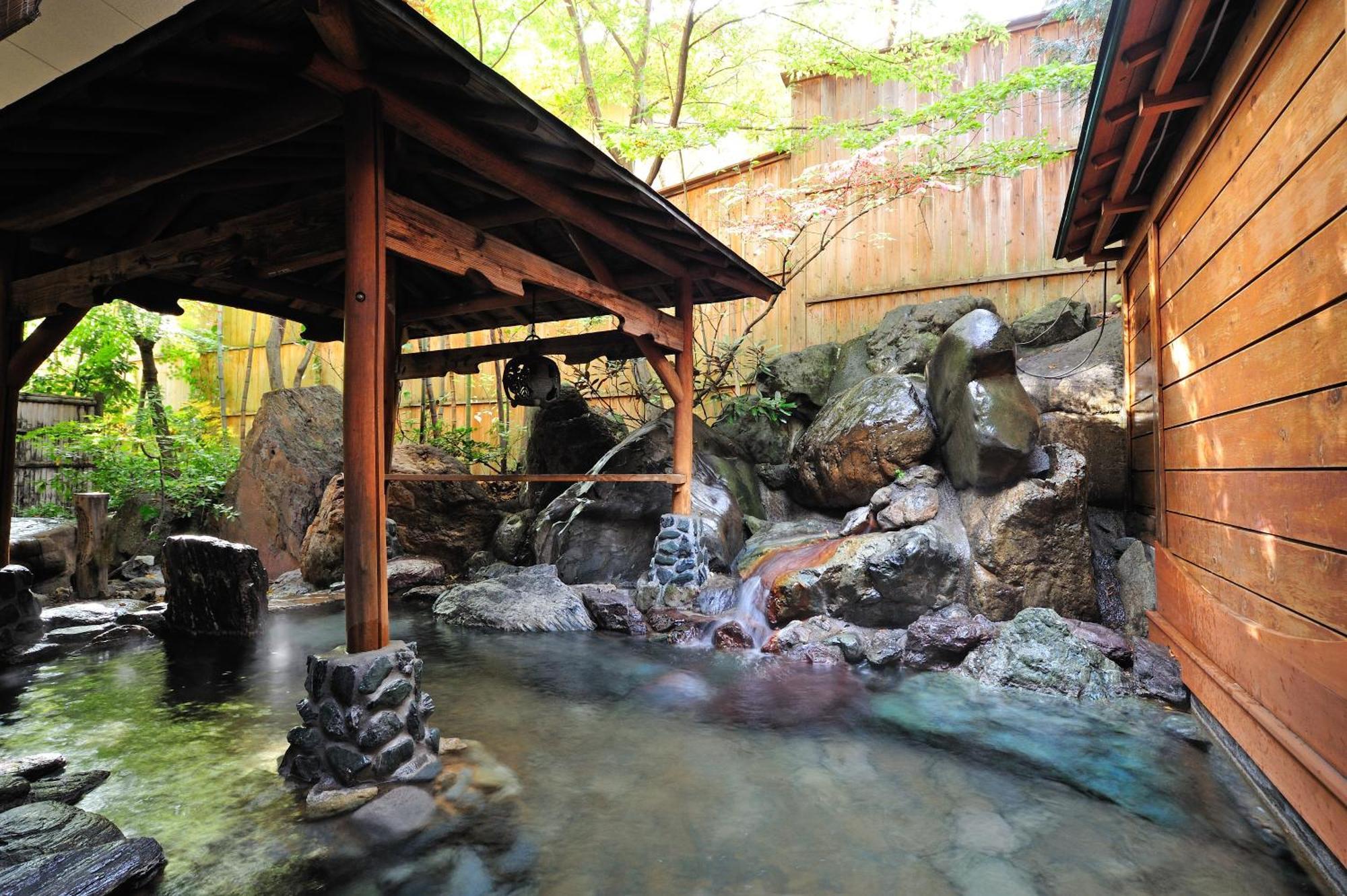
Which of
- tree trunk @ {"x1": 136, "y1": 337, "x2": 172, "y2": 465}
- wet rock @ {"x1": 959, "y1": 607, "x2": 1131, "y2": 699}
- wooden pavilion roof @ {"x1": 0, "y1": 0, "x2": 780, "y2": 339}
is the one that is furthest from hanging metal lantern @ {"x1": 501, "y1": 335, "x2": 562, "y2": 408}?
tree trunk @ {"x1": 136, "y1": 337, "x2": 172, "y2": 465}

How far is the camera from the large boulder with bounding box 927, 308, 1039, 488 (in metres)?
5.91

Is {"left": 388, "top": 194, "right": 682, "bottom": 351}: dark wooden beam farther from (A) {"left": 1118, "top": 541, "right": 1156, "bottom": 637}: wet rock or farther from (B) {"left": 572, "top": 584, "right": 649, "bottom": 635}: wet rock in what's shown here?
(A) {"left": 1118, "top": 541, "right": 1156, "bottom": 637}: wet rock

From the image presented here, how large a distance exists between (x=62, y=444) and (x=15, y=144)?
8.33m

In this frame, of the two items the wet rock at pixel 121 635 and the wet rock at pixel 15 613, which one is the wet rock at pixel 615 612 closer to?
the wet rock at pixel 121 635

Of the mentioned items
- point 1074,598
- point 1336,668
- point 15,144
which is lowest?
point 1074,598

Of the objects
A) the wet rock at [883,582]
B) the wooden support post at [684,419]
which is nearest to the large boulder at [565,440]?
the wooden support post at [684,419]

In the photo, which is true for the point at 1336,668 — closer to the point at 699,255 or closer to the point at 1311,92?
the point at 1311,92

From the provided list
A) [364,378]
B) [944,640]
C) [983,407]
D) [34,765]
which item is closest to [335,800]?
[34,765]

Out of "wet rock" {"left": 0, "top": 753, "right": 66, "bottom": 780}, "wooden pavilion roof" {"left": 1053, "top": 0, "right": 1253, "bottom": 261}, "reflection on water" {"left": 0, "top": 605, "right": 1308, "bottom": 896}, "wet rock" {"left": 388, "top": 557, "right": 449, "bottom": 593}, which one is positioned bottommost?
"reflection on water" {"left": 0, "top": 605, "right": 1308, "bottom": 896}

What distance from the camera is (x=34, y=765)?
10.7ft

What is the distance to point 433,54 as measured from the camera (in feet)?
9.68

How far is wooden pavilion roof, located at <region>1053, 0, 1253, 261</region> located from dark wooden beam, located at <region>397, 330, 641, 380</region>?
417 cm

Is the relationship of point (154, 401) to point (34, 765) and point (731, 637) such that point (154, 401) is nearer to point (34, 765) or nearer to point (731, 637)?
point (34, 765)

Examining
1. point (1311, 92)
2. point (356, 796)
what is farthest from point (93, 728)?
point (1311, 92)
